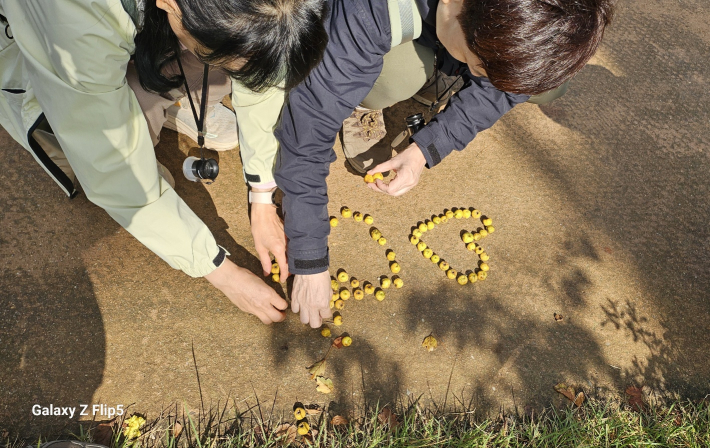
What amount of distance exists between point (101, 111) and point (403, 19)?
128cm

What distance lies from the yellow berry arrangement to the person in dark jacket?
39cm

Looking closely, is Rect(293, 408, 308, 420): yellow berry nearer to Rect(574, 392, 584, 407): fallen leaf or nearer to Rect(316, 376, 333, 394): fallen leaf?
Rect(316, 376, 333, 394): fallen leaf

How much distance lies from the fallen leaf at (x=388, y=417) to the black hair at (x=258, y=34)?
5.36 feet

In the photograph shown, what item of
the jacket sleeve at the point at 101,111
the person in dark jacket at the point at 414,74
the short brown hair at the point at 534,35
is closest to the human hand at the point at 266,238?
the person in dark jacket at the point at 414,74

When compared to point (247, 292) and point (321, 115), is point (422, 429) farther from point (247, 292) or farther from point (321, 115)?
point (321, 115)

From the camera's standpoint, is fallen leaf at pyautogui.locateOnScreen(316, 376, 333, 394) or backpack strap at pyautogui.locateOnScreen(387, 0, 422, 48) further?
fallen leaf at pyautogui.locateOnScreen(316, 376, 333, 394)

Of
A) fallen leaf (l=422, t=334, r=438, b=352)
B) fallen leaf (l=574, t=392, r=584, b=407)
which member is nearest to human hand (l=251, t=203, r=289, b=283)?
A: fallen leaf (l=422, t=334, r=438, b=352)

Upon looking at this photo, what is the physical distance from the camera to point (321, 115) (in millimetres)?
2189

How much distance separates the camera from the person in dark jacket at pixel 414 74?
1709 mm

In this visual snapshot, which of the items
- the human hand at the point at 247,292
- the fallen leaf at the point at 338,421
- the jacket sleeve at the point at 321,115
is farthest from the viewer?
the fallen leaf at the point at 338,421

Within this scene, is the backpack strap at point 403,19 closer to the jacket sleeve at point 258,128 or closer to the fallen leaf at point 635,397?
the jacket sleeve at point 258,128

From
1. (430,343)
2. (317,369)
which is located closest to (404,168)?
(430,343)

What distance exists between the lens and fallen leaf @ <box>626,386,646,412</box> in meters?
2.58

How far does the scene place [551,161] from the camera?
3.21m
